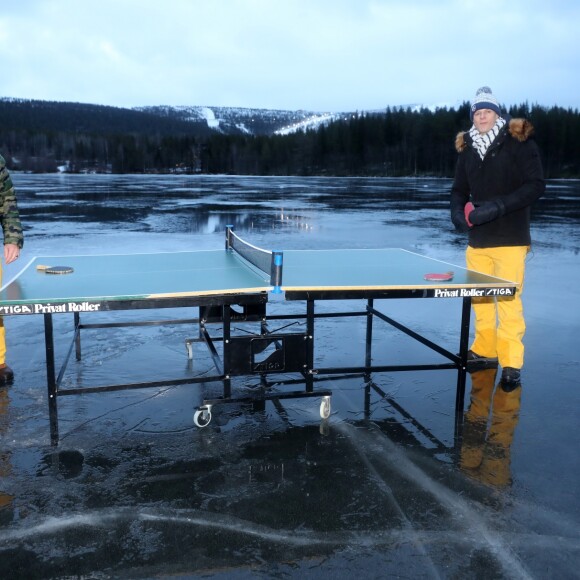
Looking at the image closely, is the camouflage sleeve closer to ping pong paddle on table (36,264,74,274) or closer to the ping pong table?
the ping pong table

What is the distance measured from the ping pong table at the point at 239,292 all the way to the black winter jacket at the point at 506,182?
0.55m

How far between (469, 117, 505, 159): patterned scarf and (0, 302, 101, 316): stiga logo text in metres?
3.31

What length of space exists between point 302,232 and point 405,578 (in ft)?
41.4

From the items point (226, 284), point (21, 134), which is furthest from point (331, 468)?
point (21, 134)

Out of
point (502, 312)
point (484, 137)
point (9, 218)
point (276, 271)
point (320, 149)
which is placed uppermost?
point (320, 149)

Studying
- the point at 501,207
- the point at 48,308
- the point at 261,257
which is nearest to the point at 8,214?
the point at 48,308

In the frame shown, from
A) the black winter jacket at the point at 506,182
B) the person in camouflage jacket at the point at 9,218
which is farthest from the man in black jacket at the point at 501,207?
the person in camouflage jacket at the point at 9,218

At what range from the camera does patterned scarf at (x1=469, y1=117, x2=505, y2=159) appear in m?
4.79

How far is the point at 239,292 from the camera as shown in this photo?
11.6 ft

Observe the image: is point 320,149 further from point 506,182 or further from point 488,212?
point 488,212

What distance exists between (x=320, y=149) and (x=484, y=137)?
106 m

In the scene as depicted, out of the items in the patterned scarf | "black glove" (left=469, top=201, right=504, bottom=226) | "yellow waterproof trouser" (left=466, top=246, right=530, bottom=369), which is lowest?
"yellow waterproof trouser" (left=466, top=246, right=530, bottom=369)

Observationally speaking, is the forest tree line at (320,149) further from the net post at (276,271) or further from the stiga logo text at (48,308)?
the stiga logo text at (48,308)

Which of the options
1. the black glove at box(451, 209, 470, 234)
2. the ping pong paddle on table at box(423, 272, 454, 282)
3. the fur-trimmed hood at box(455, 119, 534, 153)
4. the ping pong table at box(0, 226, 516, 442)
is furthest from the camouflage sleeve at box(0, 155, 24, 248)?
the fur-trimmed hood at box(455, 119, 534, 153)
